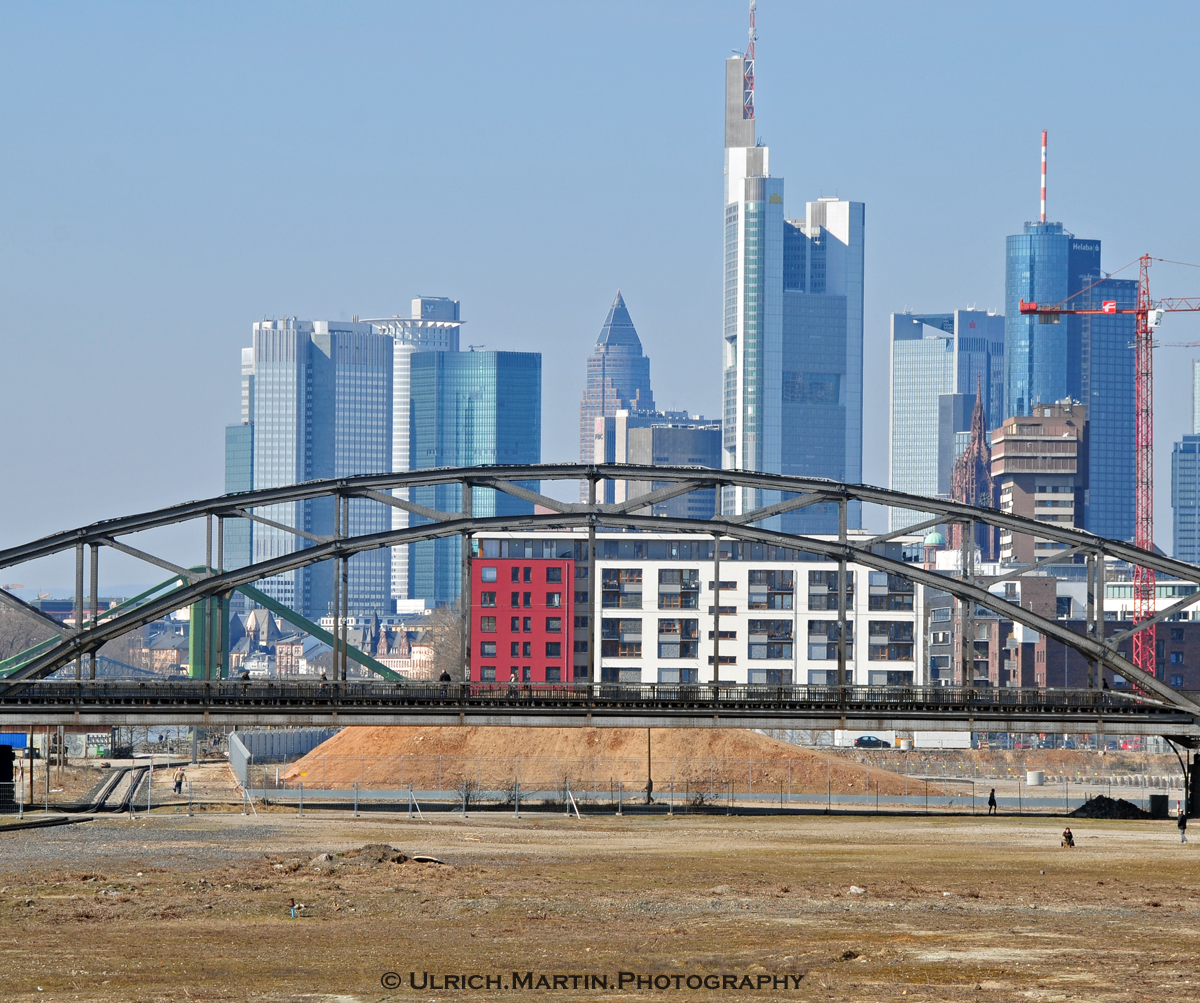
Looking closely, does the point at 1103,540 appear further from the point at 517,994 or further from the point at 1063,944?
the point at 517,994

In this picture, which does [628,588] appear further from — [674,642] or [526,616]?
[526,616]

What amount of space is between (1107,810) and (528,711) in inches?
1119

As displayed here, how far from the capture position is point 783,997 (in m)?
34.3

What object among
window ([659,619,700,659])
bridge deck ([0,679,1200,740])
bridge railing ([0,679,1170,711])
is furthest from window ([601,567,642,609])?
bridge deck ([0,679,1200,740])

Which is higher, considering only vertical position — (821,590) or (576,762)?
(821,590)

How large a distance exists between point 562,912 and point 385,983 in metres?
11.3

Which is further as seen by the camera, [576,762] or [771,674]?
[771,674]

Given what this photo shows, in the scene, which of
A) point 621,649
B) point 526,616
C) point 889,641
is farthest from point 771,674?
point 526,616

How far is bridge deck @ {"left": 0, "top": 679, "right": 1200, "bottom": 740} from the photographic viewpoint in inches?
3236

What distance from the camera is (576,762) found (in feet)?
400

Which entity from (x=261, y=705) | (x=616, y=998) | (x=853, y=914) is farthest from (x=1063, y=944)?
(x=261, y=705)

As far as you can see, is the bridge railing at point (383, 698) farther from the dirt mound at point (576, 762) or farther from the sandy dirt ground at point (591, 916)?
the dirt mound at point (576, 762)

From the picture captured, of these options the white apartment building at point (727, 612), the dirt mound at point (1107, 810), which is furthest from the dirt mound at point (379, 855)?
the white apartment building at point (727, 612)

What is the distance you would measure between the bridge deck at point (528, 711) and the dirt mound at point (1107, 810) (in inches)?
203
